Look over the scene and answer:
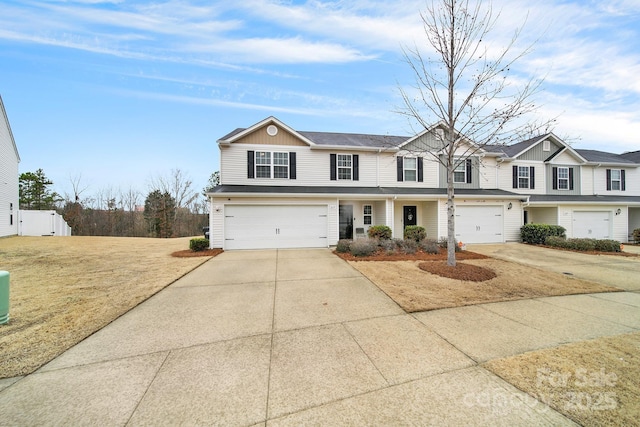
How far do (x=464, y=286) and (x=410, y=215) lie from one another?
28.8ft

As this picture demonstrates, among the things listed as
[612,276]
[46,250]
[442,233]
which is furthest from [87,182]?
[612,276]

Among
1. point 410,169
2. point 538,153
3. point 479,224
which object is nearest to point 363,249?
point 410,169

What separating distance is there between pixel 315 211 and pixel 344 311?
26.5 feet

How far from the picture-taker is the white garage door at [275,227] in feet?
38.2

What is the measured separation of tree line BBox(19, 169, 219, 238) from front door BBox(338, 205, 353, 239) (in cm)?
1901

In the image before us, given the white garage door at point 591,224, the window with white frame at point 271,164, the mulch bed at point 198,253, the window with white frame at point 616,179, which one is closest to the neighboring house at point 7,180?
the mulch bed at point 198,253

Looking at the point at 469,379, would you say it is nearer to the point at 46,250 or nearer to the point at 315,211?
the point at 315,211

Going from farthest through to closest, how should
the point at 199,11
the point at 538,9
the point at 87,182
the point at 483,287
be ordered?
the point at 87,182, the point at 199,11, the point at 538,9, the point at 483,287

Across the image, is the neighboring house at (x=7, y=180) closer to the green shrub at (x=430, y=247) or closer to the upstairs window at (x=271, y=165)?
the upstairs window at (x=271, y=165)

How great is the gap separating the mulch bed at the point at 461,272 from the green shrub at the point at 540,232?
30.5 feet

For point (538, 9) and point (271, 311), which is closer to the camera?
point (271, 311)

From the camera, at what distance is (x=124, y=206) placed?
1086 inches

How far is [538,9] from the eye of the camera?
6930 mm

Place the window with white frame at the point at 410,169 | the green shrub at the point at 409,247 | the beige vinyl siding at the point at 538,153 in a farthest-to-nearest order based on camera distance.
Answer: the beige vinyl siding at the point at 538,153 → the window with white frame at the point at 410,169 → the green shrub at the point at 409,247
